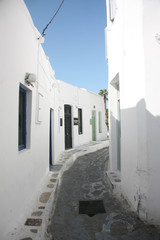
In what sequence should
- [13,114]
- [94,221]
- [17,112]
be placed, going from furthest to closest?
[94,221], [17,112], [13,114]

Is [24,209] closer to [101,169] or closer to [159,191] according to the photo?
[159,191]

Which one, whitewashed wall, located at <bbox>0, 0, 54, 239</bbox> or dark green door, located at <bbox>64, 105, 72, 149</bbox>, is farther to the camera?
dark green door, located at <bbox>64, 105, 72, 149</bbox>

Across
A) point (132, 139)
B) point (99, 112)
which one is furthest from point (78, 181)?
point (99, 112)

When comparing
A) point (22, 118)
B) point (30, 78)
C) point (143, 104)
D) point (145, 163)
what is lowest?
point (145, 163)

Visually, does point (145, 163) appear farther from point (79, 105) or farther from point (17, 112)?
point (79, 105)

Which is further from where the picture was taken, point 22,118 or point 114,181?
point 114,181

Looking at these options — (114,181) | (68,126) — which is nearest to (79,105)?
(68,126)

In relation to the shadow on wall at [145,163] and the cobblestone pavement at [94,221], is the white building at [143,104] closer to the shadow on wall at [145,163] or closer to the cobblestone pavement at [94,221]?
the shadow on wall at [145,163]

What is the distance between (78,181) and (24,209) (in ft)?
8.39

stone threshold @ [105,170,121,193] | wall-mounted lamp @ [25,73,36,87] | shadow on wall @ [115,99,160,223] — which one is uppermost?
wall-mounted lamp @ [25,73,36,87]

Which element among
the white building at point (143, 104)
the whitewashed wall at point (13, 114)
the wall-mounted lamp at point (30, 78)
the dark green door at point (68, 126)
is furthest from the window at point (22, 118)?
the dark green door at point (68, 126)

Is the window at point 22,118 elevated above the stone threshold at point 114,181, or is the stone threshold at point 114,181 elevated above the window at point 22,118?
the window at point 22,118

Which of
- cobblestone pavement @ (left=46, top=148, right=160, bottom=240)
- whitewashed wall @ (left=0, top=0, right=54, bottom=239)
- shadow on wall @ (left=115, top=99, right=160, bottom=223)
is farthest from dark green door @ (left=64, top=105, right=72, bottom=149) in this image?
shadow on wall @ (left=115, top=99, right=160, bottom=223)

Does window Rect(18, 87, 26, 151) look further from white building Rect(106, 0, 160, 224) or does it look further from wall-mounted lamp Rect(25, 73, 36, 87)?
white building Rect(106, 0, 160, 224)
